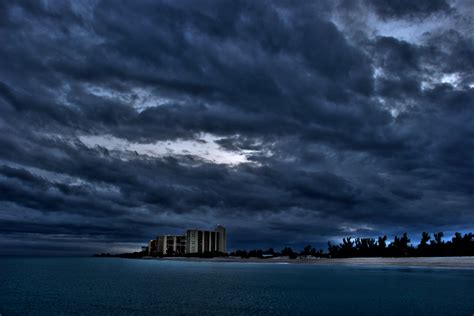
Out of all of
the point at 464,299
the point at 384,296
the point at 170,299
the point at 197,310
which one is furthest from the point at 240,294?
the point at 464,299

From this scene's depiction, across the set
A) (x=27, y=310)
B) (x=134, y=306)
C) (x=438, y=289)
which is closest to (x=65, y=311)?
(x=27, y=310)

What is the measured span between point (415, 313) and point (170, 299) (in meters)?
36.6

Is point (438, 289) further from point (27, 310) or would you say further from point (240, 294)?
point (27, 310)

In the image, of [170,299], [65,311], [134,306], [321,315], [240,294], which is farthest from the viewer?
[240,294]

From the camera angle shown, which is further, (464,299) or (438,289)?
(438,289)

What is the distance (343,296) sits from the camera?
67562mm

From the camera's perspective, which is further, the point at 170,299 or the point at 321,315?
the point at 170,299

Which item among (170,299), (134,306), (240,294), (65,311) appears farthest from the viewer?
(240,294)

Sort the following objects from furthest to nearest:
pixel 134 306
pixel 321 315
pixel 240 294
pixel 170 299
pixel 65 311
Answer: pixel 240 294
pixel 170 299
pixel 134 306
pixel 65 311
pixel 321 315

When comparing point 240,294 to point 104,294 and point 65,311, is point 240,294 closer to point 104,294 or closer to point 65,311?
point 104,294

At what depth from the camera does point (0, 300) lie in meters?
64.2

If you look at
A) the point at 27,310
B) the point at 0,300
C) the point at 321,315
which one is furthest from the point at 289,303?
the point at 0,300

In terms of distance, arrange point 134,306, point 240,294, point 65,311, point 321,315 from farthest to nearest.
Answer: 1. point 240,294
2. point 134,306
3. point 65,311
4. point 321,315

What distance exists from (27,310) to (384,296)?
55320 millimetres
